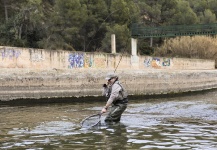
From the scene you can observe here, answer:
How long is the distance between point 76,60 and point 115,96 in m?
18.1

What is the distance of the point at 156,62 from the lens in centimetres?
4178

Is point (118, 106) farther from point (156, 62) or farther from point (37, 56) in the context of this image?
point (156, 62)

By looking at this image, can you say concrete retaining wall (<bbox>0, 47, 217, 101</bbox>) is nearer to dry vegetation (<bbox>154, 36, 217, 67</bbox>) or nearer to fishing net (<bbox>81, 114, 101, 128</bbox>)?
fishing net (<bbox>81, 114, 101, 128</bbox>)

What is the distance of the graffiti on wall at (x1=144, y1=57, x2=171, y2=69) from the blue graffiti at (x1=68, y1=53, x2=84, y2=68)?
8750mm

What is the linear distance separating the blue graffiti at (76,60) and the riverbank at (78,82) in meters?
0.45

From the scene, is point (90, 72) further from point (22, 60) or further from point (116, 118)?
point (116, 118)

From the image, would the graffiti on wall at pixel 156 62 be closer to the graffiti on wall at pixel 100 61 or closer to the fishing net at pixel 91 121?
the graffiti on wall at pixel 100 61

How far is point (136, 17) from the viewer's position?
69312 mm

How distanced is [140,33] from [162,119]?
43914 mm

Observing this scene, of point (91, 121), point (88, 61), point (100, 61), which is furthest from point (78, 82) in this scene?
point (91, 121)

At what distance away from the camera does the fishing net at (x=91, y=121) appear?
15.9 metres

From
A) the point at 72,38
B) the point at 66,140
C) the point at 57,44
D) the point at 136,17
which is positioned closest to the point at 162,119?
the point at 66,140

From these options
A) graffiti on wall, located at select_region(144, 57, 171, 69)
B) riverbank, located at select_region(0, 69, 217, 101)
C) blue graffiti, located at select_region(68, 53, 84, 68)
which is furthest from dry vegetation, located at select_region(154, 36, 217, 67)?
blue graffiti, located at select_region(68, 53, 84, 68)

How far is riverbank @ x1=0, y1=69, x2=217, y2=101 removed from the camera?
28797 millimetres
